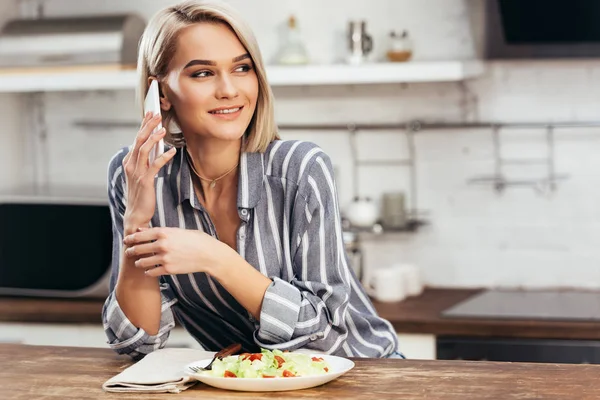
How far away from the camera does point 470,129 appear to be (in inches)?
140

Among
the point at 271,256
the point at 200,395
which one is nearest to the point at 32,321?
the point at 271,256

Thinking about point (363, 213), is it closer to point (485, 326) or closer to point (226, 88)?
point (485, 326)

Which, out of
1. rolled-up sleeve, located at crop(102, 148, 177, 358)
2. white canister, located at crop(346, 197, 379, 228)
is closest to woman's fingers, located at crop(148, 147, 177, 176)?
rolled-up sleeve, located at crop(102, 148, 177, 358)

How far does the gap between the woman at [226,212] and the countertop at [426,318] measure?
0.97m

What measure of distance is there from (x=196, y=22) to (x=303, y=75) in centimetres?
145

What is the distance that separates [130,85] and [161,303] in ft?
5.42

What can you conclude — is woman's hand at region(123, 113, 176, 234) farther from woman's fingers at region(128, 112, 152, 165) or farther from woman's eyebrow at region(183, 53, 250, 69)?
woman's eyebrow at region(183, 53, 250, 69)

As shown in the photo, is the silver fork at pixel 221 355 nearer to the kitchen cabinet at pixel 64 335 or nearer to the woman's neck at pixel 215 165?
the woman's neck at pixel 215 165

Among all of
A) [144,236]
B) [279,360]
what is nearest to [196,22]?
[144,236]

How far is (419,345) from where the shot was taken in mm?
3029

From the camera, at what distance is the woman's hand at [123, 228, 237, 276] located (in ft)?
5.63

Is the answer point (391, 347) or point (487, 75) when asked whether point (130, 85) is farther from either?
point (391, 347)

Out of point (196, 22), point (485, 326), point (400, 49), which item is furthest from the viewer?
point (400, 49)

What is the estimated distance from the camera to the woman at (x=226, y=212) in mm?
1813
